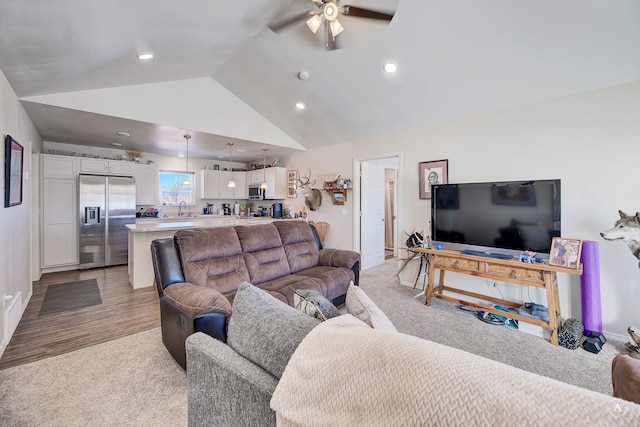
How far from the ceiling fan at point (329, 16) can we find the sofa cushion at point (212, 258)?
202 cm

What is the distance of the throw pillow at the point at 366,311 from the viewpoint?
0.97 m

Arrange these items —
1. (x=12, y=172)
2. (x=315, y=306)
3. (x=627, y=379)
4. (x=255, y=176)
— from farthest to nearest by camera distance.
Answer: (x=255, y=176) < (x=12, y=172) < (x=315, y=306) < (x=627, y=379)

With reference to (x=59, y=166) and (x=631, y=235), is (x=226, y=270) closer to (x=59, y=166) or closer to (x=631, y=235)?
(x=631, y=235)

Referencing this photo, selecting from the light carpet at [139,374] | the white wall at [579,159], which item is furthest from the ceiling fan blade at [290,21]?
the light carpet at [139,374]

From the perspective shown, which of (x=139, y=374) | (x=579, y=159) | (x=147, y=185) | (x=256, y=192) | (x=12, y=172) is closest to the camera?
(x=139, y=374)

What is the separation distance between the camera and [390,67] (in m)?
3.11

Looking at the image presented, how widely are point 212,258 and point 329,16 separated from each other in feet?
7.64

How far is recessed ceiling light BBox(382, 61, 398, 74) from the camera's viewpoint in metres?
3.08

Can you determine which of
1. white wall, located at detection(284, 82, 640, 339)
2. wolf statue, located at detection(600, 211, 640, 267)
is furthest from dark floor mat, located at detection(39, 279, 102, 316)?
wolf statue, located at detection(600, 211, 640, 267)

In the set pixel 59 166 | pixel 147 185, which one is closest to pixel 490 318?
pixel 147 185

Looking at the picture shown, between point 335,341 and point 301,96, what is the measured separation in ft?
13.2

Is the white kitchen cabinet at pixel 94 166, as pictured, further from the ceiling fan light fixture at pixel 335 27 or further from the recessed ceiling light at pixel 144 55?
the ceiling fan light fixture at pixel 335 27

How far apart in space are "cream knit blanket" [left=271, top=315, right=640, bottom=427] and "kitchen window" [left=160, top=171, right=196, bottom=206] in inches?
274

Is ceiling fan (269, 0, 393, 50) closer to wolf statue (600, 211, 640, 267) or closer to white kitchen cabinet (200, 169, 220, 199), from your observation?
wolf statue (600, 211, 640, 267)
